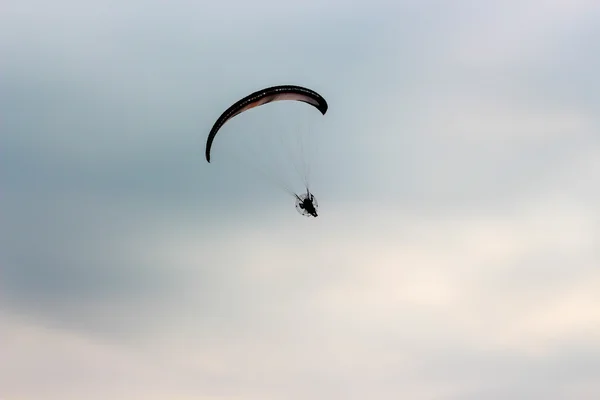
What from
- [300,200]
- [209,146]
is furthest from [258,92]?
[300,200]

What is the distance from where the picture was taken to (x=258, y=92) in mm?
58844

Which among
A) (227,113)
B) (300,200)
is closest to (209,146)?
(227,113)

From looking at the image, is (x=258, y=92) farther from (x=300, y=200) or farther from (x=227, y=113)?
(x=300, y=200)

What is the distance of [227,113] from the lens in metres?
59.3

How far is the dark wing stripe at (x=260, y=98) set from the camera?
5894 centimetres

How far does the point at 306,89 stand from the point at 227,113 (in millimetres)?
8800

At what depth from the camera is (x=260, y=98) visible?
5938 centimetres

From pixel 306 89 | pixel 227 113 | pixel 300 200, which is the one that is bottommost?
pixel 300 200

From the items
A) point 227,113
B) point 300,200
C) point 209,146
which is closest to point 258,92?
point 227,113

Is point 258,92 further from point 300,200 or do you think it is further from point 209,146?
point 300,200

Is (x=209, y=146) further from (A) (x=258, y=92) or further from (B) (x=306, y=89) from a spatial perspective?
(B) (x=306, y=89)

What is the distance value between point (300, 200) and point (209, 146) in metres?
10.7

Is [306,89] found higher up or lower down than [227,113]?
higher up

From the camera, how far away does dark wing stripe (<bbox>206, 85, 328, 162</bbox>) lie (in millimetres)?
58938
